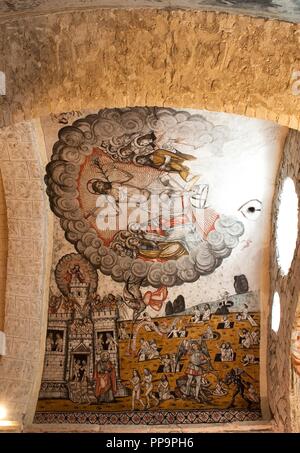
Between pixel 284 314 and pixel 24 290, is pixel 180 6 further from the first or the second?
pixel 24 290

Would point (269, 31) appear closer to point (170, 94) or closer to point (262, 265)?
point (170, 94)

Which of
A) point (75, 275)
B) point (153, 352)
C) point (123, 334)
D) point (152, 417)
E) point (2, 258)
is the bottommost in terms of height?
point (152, 417)

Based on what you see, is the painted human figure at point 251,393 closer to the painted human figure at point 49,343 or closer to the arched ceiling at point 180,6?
the painted human figure at point 49,343

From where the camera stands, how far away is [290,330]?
965 centimetres

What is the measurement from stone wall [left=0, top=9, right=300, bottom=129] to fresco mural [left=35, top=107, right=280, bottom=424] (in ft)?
12.7

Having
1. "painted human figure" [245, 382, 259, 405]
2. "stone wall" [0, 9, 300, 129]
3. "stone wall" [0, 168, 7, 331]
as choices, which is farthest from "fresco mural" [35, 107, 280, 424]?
"stone wall" [0, 9, 300, 129]

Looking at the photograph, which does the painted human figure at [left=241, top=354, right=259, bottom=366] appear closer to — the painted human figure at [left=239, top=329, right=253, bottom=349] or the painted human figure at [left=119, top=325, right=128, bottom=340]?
the painted human figure at [left=239, top=329, right=253, bottom=349]

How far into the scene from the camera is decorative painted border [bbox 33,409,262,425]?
34.7 feet

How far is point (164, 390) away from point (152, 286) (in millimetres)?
1363

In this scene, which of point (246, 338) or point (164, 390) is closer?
point (164, 390)

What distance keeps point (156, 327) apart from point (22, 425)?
6.95 feet

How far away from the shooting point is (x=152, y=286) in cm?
1108

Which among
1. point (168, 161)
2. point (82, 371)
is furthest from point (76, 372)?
point (168, 161)
